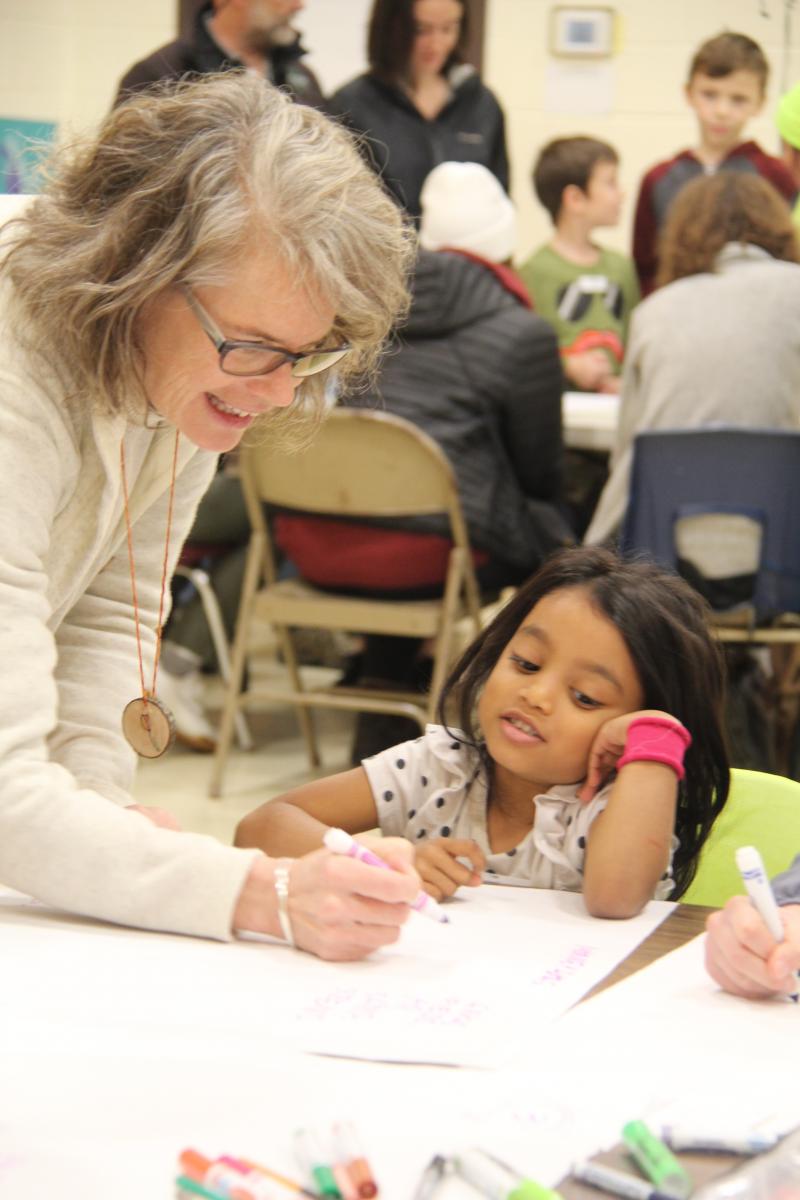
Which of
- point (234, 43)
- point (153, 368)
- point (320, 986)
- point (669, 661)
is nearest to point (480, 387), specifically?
point (234, 43)

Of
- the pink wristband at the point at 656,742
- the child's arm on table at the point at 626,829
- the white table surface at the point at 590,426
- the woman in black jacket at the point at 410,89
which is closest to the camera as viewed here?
the child's arm on table at the point at 626,829

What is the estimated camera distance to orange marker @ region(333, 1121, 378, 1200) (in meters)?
0.74

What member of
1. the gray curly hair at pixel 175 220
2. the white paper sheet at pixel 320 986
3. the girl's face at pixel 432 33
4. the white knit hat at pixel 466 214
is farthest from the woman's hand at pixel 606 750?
the girl's face at pixel 432 33

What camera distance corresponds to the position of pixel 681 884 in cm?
146

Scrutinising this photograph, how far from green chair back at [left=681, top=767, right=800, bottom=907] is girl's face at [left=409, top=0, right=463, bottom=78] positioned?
3.47m

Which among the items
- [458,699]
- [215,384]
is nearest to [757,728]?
[458,699]

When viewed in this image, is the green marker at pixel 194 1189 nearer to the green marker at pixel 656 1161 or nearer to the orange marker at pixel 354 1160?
the orange marker at pixel 354 1160

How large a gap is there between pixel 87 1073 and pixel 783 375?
276 centimetres

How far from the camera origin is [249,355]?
47.8 inches

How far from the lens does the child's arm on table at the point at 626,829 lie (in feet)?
4.14

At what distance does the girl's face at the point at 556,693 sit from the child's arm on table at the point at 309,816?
0.14 metres

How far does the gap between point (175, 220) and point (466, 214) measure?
2444 mm

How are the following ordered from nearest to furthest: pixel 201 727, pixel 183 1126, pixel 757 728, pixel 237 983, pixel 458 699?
pixel 183 1126, pixel 237 983, pixel 458 699, pixel 757 728, pixel 201 727

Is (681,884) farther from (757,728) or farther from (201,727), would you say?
(201,727)
